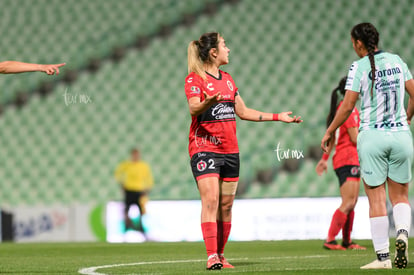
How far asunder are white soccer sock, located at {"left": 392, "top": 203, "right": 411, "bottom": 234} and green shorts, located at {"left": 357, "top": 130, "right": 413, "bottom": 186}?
0.20m

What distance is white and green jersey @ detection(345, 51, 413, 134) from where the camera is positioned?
539 centimetres

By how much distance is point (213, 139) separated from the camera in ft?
19.3

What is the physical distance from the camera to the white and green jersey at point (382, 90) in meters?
5.39

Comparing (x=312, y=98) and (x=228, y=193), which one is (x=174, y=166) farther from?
(x=228, y=193)

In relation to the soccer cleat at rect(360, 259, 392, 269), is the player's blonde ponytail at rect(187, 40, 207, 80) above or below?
above

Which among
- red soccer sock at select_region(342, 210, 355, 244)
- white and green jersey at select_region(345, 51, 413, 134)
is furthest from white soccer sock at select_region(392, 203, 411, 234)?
→ red soccer sock at select_region(342, 210, 355, 244)

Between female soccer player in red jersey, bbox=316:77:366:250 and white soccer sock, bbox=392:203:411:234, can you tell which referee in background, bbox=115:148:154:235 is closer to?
female soccer player in red jersey, bbox=316:77:366:250

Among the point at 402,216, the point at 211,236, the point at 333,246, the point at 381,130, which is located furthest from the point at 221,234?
the point at 333,246

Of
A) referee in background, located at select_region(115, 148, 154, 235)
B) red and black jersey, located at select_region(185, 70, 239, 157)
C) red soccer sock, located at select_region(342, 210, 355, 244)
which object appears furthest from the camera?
referee in background, located at select_region(115, 148, 154, 235)

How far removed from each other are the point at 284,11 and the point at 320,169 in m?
9.71

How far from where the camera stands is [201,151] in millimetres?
5840

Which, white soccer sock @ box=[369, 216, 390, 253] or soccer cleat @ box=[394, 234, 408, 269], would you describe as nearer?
soccer cleat @ box=[394, 234, 408, 269]

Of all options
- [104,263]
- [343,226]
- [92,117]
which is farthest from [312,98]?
[104,263]

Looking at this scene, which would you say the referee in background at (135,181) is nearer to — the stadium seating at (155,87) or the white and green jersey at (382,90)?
the stadium seating at (155,87)
